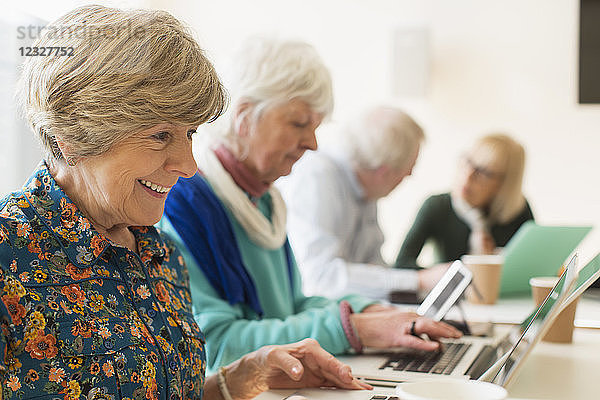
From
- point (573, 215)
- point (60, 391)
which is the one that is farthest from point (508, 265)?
point (573, 215)

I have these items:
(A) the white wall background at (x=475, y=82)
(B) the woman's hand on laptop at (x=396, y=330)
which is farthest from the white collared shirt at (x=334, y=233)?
(A) the white wall background at (x=475, y=82)

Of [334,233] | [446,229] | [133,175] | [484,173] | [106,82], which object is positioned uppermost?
[106,82]

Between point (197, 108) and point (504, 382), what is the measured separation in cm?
56

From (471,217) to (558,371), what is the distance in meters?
1.78

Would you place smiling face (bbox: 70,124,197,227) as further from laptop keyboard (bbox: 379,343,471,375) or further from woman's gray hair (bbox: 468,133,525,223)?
woman's gray hair (bbox: 468,133,525,223)

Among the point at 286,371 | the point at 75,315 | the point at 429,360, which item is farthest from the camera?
the point at 429,360

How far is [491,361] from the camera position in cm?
141

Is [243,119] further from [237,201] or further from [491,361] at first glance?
[491,361]

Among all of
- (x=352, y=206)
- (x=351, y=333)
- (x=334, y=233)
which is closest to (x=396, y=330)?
(x=351, y=333)

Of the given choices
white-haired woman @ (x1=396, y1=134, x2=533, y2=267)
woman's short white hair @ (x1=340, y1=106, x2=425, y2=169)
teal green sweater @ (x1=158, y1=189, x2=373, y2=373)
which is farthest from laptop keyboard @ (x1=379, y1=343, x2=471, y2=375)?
white-haired woman @ (x1=396, y1=134, x2=533, y2=267)

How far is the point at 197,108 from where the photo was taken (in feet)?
3.38

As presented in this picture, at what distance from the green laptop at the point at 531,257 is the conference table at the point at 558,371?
0.38 meters

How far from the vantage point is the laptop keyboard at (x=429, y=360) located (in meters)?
1.31

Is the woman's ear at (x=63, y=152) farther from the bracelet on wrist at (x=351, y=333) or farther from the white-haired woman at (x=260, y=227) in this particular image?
the bracelet on wrist at (x=351, y=333)
